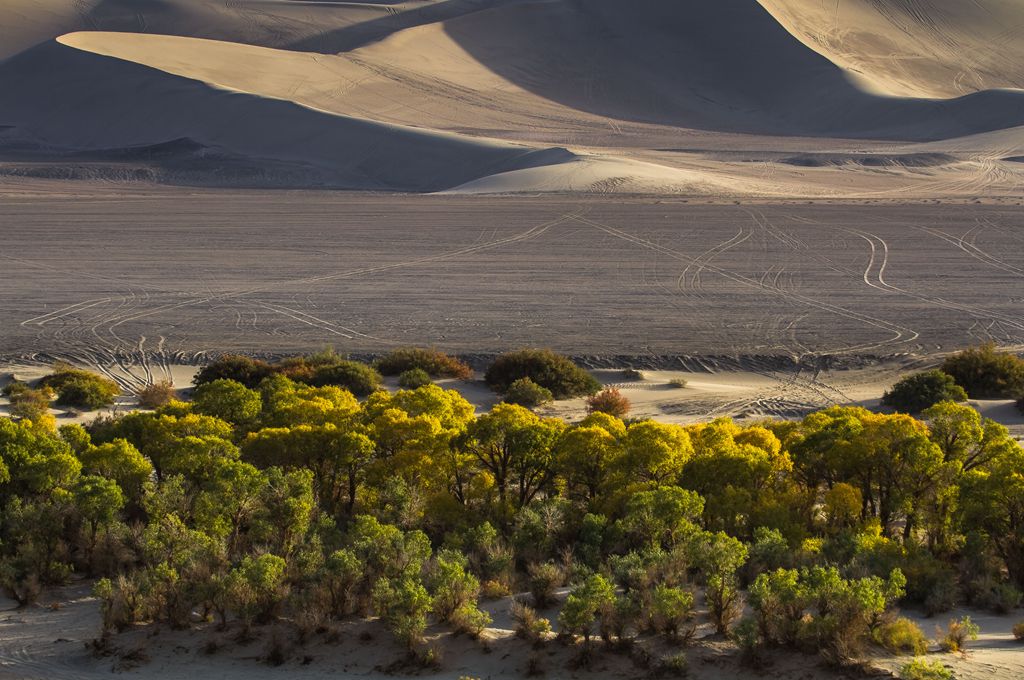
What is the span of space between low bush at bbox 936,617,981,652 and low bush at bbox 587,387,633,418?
10314 mm

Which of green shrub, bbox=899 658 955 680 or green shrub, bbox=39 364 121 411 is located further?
green shrub, bbox=39 364 121 411

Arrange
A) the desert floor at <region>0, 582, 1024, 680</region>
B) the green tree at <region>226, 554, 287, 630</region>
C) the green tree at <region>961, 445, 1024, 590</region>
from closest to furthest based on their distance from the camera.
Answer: the desert floor at <region>0, 582, 1024, 680</region> → the green tree at <region>226, 554, 287, 630</region> → the green tree at <region>961, 445, 1024, 590</region>

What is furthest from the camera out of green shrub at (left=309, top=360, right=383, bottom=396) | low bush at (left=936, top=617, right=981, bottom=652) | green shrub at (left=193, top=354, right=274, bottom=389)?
green shrub at (left=193, top=354, right=274, bottom=389)

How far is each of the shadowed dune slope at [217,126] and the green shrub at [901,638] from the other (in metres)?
52.8

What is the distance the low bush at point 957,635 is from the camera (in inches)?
383

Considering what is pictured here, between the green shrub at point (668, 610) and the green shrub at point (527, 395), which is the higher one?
the green shrub at point (668, 610)

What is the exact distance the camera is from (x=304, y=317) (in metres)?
29.6

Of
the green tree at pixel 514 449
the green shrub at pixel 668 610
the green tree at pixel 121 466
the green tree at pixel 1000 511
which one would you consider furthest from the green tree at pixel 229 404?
the green tree at pixel 1000 511

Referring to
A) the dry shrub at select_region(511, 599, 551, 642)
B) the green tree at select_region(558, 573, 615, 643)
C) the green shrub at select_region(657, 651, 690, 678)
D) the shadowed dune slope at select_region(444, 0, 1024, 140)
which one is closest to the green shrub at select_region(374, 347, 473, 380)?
the dry shrub at select_region(511, 599, 551, 642)

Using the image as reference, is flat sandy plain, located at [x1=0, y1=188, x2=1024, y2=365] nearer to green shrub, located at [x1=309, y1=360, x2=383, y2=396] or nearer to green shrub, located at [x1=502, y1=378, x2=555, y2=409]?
green shrub, located at [x1=309, y1=360, x2=383, y2=396]

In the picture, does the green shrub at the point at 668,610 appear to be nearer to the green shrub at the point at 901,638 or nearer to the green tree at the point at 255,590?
the green shrub at the point at 901,638

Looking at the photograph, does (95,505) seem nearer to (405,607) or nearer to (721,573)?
(405,607)

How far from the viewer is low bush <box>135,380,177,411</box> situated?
2094 centimetres

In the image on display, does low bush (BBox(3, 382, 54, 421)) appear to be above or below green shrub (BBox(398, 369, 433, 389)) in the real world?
below
